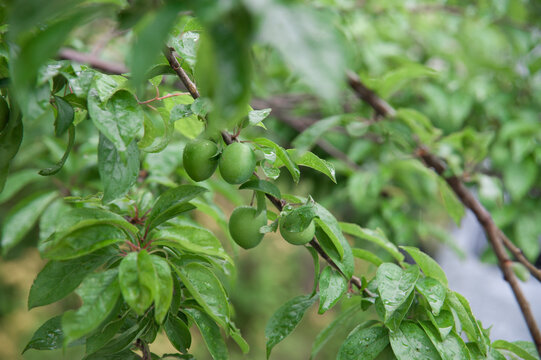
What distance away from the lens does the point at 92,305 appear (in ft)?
0.96

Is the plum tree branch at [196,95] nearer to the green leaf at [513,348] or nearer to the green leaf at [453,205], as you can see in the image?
the green leaf at [513,348]

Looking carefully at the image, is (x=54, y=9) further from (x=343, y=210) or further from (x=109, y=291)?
(x=343, y=210)

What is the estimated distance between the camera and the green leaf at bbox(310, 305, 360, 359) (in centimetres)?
45

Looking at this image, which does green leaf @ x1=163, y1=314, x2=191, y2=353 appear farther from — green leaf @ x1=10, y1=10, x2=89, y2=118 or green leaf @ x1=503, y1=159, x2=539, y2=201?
green leaf @ x1=503, y1=159, x2=539, y2=201

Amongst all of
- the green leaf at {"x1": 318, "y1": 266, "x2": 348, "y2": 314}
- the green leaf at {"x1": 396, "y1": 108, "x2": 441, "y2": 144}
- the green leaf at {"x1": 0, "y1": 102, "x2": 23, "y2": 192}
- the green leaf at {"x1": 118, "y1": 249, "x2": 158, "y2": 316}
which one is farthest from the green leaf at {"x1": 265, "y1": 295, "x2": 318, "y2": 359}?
the green leaf at {"x1": 396, "y1": 108, "x2": 441, "y2": 144}

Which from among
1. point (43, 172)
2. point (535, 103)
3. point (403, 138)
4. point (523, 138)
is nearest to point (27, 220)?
point (43, 172)

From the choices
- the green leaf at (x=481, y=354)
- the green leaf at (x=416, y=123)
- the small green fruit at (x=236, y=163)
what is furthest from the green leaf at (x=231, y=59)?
the green leaf at (x=416, y=123)

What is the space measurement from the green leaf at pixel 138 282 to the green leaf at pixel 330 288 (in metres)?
0.14

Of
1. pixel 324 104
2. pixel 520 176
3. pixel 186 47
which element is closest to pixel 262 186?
pixel 186 47

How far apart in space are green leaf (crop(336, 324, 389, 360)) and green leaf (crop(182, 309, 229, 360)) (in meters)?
0.10

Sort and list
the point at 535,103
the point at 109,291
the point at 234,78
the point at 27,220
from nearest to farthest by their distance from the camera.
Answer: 1. the point at 234,78
2. the point at 109,291
3. the point at 27,220
4. the point at 535,103

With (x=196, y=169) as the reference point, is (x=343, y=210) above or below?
below

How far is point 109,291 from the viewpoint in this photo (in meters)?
0.30

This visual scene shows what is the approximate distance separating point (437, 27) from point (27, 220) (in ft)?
3.87
